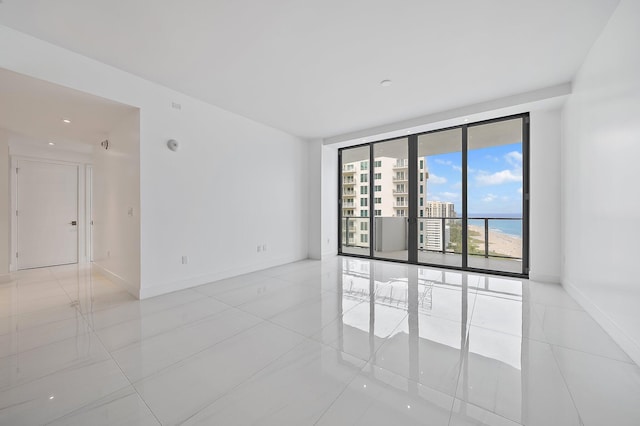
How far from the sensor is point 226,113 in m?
4.18

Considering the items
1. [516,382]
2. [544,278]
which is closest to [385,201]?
[544,278]

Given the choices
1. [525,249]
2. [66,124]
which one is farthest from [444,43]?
[66,124]

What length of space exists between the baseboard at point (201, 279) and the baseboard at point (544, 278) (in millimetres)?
4243

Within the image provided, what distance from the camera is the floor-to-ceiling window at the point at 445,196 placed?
14.5ft

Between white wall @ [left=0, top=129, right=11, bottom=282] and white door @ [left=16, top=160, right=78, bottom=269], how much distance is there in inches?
43.8

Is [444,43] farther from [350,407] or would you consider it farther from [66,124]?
[66,124]

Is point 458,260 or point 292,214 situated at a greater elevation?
point 292,214

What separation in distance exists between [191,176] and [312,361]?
3.07m

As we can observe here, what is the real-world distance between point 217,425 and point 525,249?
15.6 ft

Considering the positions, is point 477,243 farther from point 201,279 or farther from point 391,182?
point 201,279

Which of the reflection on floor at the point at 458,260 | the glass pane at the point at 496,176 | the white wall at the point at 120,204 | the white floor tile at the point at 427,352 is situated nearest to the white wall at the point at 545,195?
the glass pane at the point at 496,176

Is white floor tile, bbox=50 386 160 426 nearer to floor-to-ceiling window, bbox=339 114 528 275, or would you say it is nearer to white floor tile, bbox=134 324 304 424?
white floor tile, bbox=134 324 304 424

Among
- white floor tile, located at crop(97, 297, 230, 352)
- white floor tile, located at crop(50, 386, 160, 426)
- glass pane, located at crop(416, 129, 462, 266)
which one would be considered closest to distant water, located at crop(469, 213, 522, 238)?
glass pane, located at crop(416, 129, 462, 266)

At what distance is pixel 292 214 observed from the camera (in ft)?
18.2
